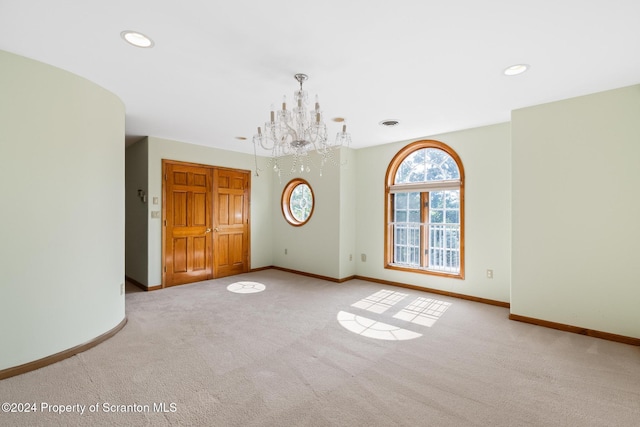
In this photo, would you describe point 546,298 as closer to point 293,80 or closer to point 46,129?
point 293,80

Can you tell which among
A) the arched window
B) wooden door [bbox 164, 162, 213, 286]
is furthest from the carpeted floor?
wooden door [bbox 164, 162, 213, 286]

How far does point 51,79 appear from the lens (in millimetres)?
2455

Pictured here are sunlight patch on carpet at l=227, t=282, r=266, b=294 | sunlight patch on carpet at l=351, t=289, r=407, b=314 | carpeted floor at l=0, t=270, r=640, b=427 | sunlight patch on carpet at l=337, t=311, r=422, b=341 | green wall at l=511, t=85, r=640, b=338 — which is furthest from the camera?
sunlight patch on carpet at l=227, t=282, r=266, b=294

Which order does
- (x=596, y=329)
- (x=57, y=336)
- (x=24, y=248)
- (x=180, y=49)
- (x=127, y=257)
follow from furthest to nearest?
(x=127, y=257) → (x=596, y=329) → (x=57, y=336) → (x=24, y=248) → (x=180, y=49)

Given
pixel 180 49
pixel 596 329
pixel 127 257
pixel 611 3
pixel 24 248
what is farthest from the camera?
pixel 127 257

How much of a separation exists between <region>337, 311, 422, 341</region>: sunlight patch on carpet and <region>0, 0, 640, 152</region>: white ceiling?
2.45 meters

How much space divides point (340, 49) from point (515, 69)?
1.51 m

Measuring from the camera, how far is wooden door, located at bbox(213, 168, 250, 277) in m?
5.45

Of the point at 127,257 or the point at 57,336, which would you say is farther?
the point at 127,257

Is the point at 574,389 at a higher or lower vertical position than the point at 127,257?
lower

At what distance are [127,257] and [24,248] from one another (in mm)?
3112

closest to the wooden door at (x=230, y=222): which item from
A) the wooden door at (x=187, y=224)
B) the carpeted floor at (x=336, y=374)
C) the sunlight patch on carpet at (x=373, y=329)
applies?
the wooden door at (x=187, y=224)

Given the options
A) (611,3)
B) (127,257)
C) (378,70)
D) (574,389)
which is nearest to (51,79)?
(378,70)

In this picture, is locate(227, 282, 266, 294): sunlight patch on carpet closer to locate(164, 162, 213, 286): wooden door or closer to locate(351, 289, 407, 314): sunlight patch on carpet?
locate(164, 162, 213, 286): wooden door
